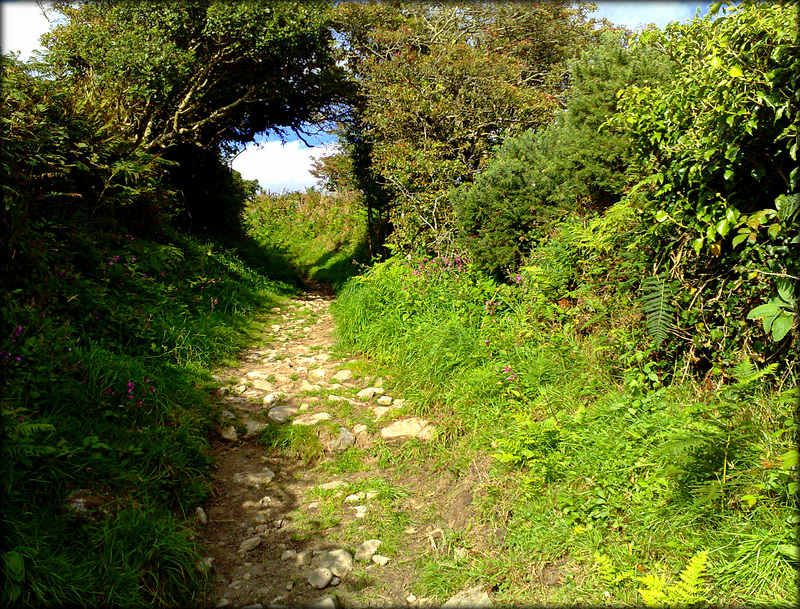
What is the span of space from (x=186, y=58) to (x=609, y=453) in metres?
10.3

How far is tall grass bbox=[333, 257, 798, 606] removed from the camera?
2641mm

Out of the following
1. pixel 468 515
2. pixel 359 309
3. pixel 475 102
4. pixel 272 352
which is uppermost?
pixel 475 102

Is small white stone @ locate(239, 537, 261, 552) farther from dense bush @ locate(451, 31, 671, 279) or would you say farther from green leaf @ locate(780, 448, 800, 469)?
dense bush @ locate(451, 31, 671, 279)

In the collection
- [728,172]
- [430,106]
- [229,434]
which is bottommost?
[229,434]

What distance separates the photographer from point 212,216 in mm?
13508

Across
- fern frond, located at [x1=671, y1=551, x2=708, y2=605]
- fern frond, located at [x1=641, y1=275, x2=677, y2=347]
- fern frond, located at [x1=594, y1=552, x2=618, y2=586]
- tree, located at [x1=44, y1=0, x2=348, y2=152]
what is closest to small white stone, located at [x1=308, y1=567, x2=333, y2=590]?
fern frond, located at [x1=594, y1=552, x2=618, y2=586]

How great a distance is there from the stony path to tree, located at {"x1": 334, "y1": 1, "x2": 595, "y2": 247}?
13.6 feet

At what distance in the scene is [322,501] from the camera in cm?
421

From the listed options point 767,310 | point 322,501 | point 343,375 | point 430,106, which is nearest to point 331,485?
point 322,501

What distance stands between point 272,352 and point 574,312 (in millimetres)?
4484

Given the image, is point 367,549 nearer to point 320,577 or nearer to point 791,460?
point 320,577

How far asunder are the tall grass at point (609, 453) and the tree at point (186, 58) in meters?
7.50

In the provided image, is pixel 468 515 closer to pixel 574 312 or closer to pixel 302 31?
pixel 574 312

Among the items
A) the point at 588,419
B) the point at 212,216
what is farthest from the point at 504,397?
the point at 212,216
